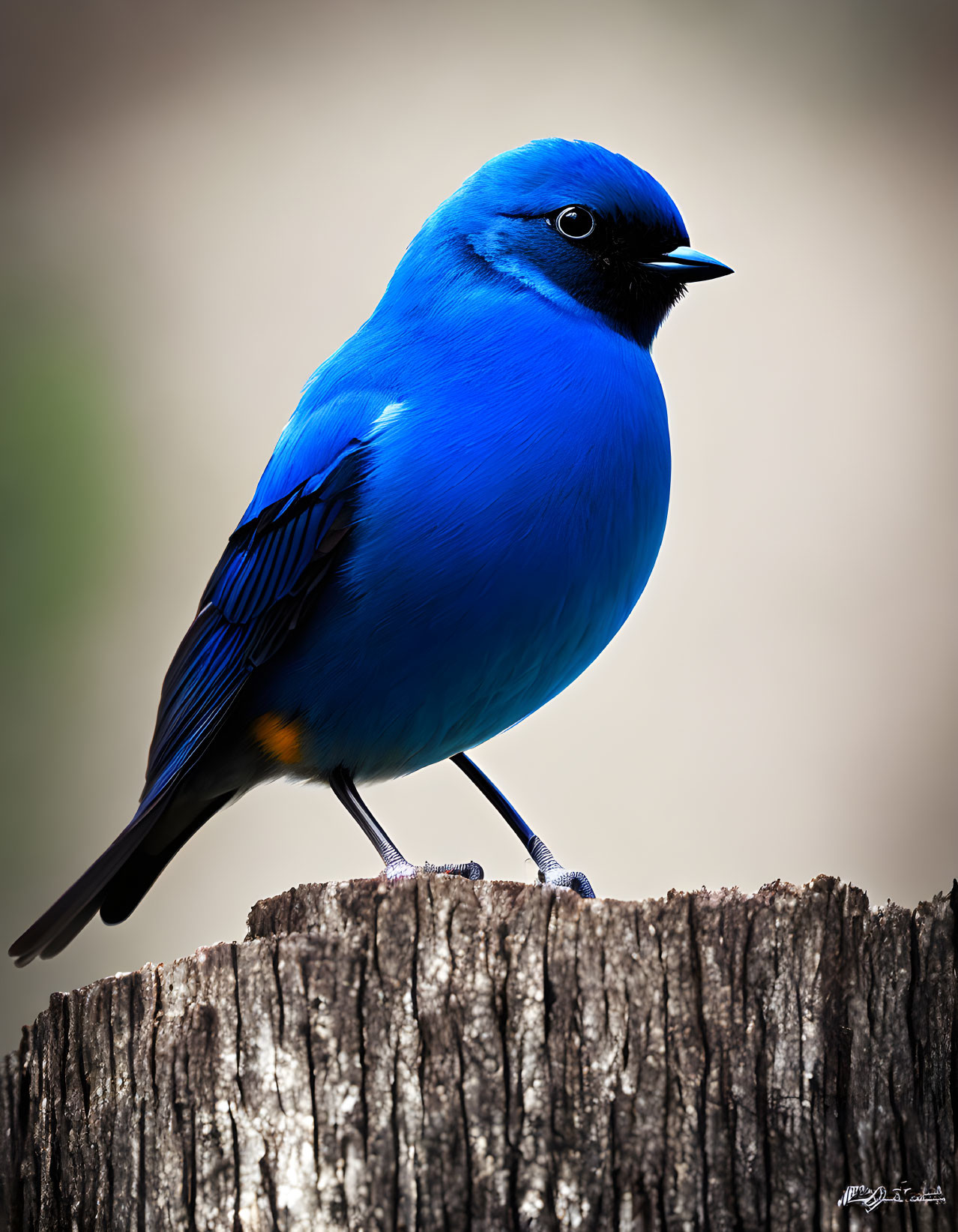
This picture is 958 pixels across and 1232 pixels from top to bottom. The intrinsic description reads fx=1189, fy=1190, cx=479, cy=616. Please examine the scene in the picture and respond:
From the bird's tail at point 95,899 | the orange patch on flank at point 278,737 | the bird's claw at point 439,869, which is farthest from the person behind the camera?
the orange patch on flank at point 278,737

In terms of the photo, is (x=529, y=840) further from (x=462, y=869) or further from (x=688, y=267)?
(x=688, y=267)

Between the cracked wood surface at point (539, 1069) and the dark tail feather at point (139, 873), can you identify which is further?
the dark tail feather at point (139, 873)

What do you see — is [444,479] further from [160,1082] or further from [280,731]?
[160,1082]

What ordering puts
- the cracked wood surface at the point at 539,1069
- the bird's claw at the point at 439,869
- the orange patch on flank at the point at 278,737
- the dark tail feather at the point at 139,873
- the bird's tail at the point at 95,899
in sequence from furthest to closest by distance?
1. the dark tail feather at the point at 139,873
2. the orange patch on flank at the point at 278,737
3. the bird's tail at the point at 95,899
4. the bird's claw at the point at 439,869
5. the cracked wood surface at the point at 539,1069

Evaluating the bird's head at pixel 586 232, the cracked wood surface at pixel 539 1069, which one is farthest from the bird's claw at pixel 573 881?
the bird's head at pixel 586 232

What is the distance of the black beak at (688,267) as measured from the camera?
2984mm

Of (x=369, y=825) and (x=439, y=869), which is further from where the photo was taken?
(x=369, y=825)

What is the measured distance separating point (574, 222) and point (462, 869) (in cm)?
160

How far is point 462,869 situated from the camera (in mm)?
2680

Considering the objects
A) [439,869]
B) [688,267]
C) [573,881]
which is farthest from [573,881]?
[688,267]

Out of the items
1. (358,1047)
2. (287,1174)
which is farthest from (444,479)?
(287,1174)

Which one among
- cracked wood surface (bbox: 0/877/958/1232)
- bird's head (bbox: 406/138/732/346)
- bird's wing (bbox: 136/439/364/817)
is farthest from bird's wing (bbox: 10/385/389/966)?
cracked wood surface (bbox: 0/877/958/1232)

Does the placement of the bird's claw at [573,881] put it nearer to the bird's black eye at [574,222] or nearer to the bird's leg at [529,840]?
the bird's leg at [529,840]

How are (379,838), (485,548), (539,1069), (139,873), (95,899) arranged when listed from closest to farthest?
(539,1069)
(485,548)
(379,838)
(95,899)
(139,873)
